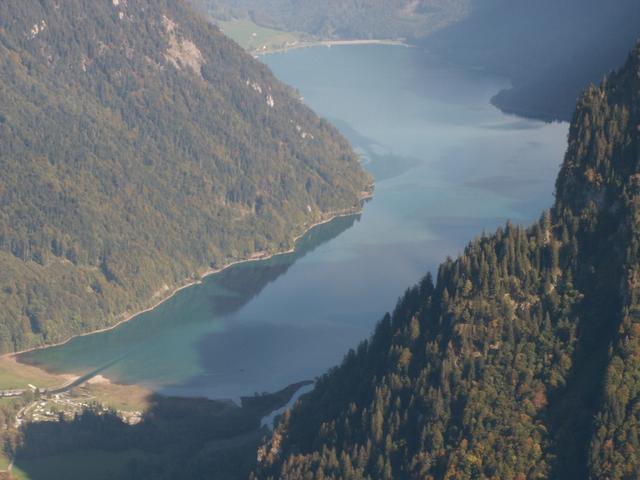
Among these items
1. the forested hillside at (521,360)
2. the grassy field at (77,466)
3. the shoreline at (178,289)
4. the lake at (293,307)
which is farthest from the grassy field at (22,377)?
the forested hillside at (521,360)

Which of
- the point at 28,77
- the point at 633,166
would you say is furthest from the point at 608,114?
the point at 28,77

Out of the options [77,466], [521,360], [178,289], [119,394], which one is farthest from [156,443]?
[178,289]

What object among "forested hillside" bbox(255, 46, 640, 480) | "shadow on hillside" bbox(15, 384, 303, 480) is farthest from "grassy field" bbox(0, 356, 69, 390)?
"forested hillside" bbox(255, 46, 640, 480)

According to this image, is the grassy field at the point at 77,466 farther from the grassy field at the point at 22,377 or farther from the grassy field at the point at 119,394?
the grassy field at the point at 22,377

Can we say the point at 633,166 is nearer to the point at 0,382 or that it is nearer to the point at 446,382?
the point at 446,382

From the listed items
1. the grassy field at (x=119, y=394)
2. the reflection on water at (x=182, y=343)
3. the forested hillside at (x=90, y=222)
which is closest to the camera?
the grassy field at (x=119, y=394)
